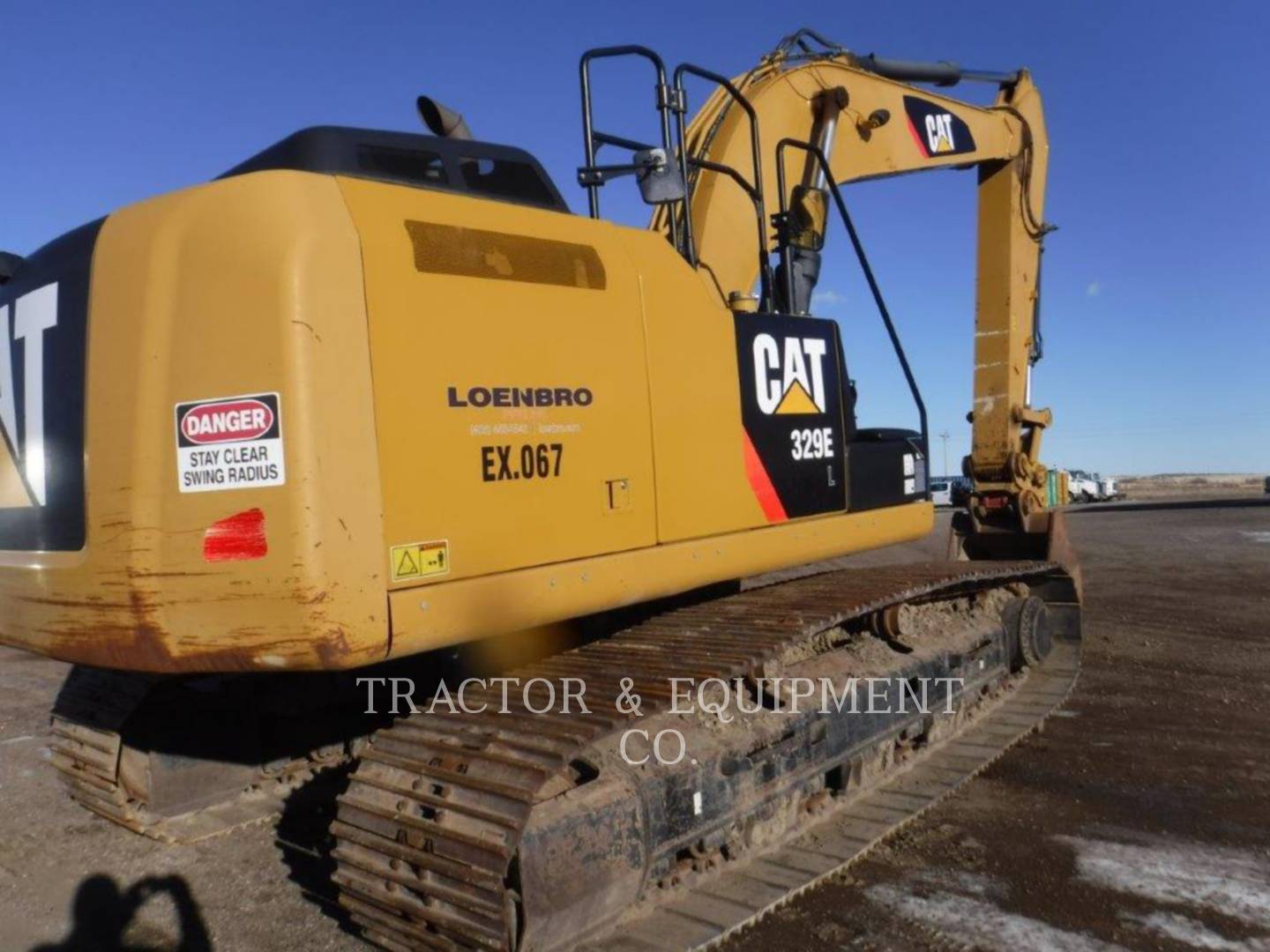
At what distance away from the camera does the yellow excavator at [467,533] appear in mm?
2688

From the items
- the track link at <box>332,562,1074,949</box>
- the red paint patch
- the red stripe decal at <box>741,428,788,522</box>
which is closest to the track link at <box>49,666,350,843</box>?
the track link at <box>332,562,1074,949</box>

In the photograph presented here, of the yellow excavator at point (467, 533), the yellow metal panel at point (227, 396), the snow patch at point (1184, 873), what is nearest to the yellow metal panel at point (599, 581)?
the yellow excavator at point (467, 533)

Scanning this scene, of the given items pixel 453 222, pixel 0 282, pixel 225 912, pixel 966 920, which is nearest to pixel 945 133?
pixel 453 222

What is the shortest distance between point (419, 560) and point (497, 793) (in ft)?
2.18

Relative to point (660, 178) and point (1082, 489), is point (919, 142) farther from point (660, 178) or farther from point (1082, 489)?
point (1082, 489)

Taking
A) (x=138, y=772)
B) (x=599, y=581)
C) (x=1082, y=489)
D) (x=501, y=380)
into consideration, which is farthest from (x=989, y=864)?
(x=1082, y=489)

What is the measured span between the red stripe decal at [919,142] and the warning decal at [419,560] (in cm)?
510

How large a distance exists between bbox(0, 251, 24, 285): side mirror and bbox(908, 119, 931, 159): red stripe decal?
528 cm

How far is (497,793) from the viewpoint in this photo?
8.68 feet

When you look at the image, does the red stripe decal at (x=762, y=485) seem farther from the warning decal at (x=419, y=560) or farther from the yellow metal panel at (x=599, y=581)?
the warning decal at (x=419, y=560)

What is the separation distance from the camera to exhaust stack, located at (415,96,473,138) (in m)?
4.08

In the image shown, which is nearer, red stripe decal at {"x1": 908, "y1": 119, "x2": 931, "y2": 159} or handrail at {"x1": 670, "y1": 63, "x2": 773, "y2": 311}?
handrail at {"x1": 670, "y1": 63, "x2": 773, "y2": 311}

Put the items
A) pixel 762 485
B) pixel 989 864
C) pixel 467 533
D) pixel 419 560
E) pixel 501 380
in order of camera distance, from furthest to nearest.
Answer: pixel 762 485 < pixel 989 864 < pixel 501 380 < pixel 467 533 < pixel 419 560

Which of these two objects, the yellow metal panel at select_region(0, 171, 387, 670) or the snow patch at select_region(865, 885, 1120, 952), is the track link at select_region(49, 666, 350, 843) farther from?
the snow patch at select_region(865, 885, 1120, 952)
